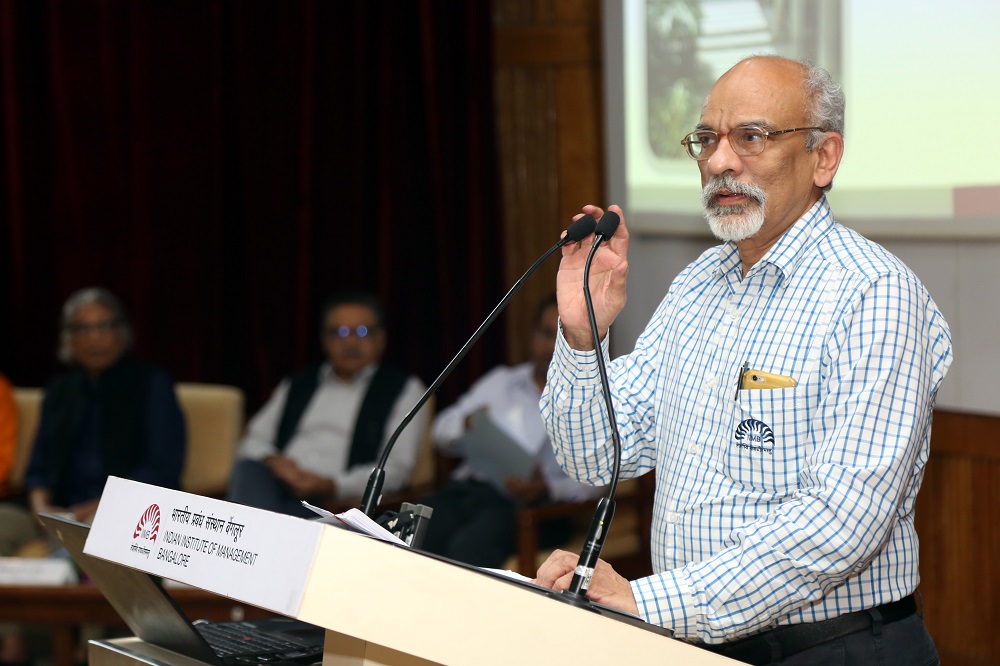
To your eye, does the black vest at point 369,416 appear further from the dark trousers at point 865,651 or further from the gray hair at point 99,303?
the dark trousers at point 865,651

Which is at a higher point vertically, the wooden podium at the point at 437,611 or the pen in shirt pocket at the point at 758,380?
the pen in shirt pocket at the point at 758,380

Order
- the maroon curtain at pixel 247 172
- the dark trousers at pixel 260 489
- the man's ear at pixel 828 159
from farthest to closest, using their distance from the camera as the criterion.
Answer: the maroon curtain at pixel 247 172
the dark trousers at pixel 260 489
the man's ear at pixel 828 159

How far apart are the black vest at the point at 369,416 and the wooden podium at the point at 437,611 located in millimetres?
2847

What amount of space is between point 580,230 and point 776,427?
379 millimetres

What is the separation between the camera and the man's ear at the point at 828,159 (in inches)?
66.6

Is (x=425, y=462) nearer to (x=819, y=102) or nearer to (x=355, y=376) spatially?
(x=355, y=376)

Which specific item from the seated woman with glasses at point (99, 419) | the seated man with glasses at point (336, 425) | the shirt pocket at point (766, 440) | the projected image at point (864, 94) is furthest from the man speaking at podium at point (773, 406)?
the seated woman with glasses at point (99, 419)

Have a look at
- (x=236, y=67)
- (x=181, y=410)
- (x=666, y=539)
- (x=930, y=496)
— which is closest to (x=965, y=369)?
(x=930, y=496)

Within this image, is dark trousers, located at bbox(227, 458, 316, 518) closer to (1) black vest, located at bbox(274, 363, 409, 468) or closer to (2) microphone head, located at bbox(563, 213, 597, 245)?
(1) black vest, located at bbox(274, 363, 409, 468)

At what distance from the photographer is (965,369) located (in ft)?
9.18

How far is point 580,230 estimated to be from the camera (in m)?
1.67

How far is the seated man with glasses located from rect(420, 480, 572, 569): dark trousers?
220 mm

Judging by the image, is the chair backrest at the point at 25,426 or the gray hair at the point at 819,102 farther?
the chair backrest at the point at 25,426

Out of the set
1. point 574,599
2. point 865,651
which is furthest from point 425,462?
point 574,599
